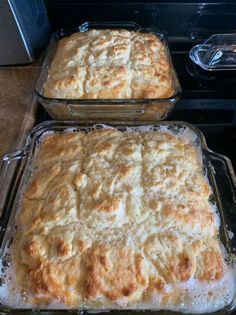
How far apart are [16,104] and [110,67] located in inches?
12.7

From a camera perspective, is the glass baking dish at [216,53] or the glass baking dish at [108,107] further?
the glass baking dish at [216,53]

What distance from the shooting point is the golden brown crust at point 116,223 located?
660 millimetres

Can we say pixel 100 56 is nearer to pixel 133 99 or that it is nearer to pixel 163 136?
pixel 133 99

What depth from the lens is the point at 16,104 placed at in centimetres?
109

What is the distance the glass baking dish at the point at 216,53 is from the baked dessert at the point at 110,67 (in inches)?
4.9

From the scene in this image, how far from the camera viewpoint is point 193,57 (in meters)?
1.16

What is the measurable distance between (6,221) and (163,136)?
0.44 meters

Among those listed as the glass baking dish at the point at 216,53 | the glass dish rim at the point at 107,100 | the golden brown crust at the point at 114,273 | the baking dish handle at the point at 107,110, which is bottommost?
the golden brown crust at the point at 114,273

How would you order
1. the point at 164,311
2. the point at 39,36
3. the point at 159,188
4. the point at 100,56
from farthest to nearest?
the point at 39,36 → the point at 100,56 → the point at 159,188 → the point at 164,311

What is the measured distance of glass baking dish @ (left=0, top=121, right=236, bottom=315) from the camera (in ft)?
2.33

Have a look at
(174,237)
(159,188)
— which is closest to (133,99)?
(159,188)

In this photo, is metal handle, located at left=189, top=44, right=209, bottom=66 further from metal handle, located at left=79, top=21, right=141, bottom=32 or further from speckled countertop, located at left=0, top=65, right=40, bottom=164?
speckled countertop, located at left=0, top=65, right=40, bottom=164

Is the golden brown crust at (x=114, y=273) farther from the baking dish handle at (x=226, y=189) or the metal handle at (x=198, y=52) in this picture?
the metal handle at (x=198, y=52)

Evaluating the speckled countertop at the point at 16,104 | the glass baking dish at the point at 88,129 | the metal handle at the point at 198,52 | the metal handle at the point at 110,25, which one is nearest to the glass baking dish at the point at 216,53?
the metal handle at the point at 198,52
